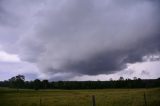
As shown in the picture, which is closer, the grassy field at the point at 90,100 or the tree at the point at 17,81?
the grassy field at the point at 90,100

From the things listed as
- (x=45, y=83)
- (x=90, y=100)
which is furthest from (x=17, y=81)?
(x=90, y=100)

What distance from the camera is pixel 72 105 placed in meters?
33.8

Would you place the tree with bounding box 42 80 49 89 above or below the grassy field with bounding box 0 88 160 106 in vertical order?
above

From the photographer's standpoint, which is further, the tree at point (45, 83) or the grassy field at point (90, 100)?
the tree at point (45, 83)

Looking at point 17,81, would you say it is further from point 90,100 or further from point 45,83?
point 90,100

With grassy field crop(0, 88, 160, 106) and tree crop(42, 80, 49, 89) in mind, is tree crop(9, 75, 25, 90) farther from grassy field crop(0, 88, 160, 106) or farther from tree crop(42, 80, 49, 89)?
grassy field crop(0, 88, 160, 106)

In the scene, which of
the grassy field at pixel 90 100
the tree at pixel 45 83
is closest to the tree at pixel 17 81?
the tree at pixel 45 83

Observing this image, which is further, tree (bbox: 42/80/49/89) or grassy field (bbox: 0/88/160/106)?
tree (bbox: 42/80/49/89)

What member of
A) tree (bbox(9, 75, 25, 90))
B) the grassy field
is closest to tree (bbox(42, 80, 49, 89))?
tree (bbox(9, 75, 25, 90))

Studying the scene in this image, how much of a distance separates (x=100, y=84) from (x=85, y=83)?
12.0 metres

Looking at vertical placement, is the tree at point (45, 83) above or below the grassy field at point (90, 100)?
above

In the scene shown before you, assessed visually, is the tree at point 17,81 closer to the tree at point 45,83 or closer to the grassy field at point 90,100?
the tree at point 45,83

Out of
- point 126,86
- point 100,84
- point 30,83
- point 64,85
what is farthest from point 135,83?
point 30,83

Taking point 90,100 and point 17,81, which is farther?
point 17,81
